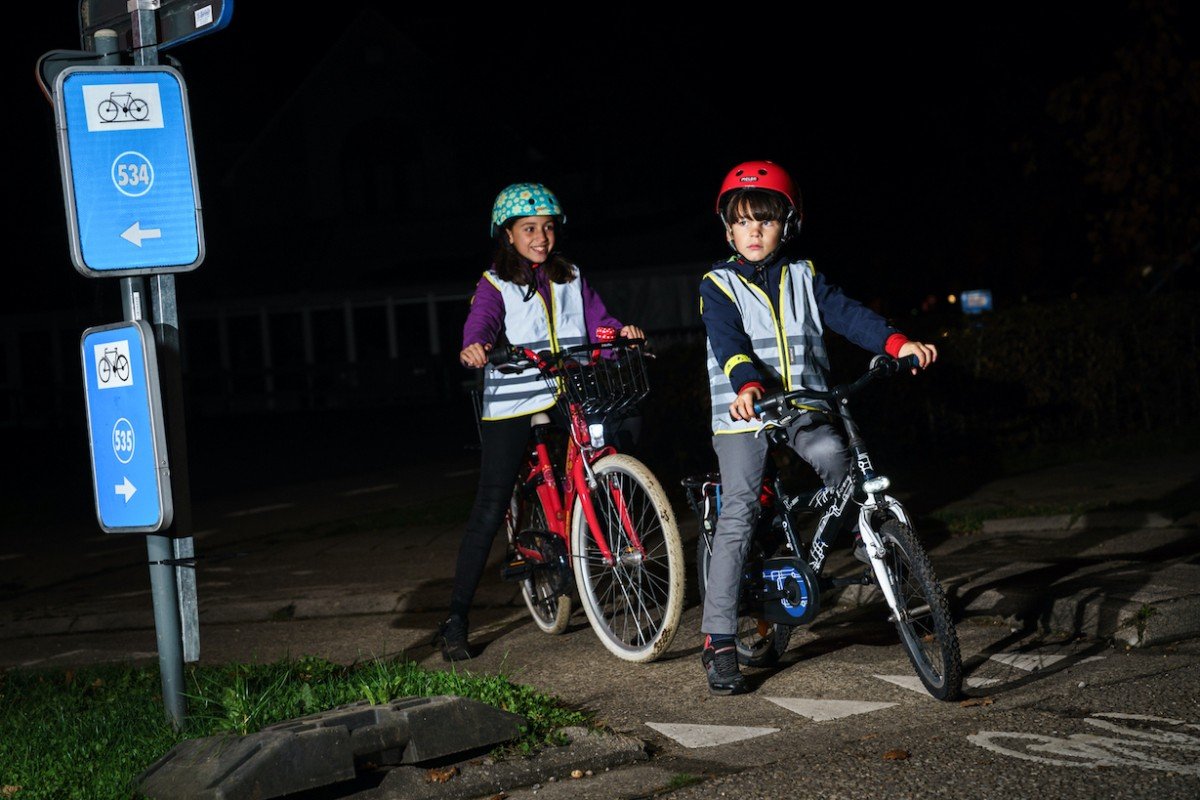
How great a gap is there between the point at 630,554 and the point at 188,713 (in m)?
1.79

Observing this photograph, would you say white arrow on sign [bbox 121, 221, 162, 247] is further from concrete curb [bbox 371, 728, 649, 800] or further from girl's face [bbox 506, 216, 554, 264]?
girl's face [bbox 506, 216, 554, 264]

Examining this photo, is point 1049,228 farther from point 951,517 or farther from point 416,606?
point 416,606

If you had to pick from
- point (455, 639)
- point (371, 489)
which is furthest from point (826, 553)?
point (371, 489)

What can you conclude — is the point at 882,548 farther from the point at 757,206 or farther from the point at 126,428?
the point at 126,428

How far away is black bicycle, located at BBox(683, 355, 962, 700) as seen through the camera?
16.6 ft

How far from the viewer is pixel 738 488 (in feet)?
18.2

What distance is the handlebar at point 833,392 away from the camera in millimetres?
5141

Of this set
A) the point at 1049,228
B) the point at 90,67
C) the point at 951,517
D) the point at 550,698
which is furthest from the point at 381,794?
the point at 1049,228

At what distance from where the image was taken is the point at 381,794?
4.49 metres

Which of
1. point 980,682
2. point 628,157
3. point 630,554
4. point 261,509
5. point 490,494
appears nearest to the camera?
point 980,682

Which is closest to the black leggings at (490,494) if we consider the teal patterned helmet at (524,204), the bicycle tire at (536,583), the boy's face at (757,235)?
the bicycle tire at (536,583)

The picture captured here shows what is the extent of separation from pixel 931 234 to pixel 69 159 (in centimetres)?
3083

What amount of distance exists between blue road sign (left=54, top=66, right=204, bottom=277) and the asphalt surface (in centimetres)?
102

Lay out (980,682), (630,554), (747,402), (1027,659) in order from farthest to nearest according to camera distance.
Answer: (630,554) < (1027,659) < (980,682) < (747,402)
